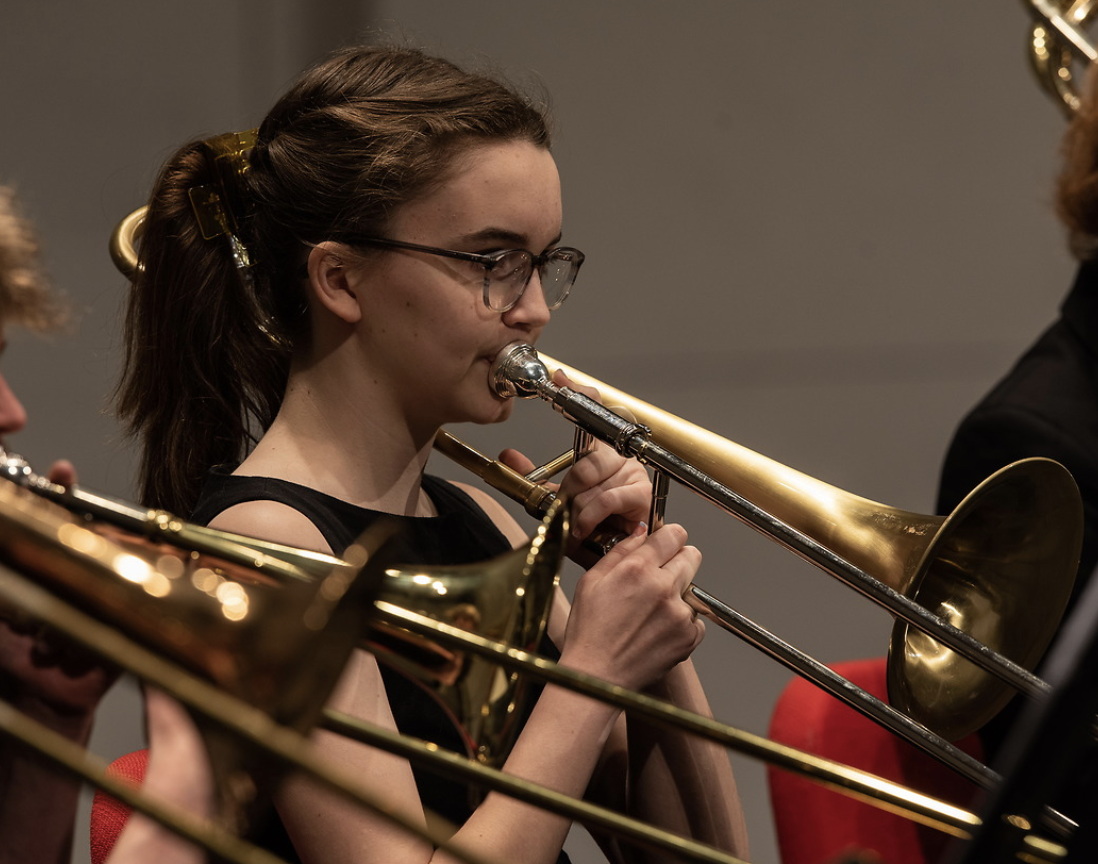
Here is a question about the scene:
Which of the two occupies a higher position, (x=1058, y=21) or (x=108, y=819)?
(x=1058, y=21)

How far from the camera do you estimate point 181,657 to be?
431 millimetres

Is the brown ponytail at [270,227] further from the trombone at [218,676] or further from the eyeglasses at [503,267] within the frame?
the trombone at [218,676]

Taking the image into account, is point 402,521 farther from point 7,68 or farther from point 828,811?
point 7,68

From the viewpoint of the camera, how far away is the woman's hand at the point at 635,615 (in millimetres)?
932

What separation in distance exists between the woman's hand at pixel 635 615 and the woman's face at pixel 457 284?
0.62 feet

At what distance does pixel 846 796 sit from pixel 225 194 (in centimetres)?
81

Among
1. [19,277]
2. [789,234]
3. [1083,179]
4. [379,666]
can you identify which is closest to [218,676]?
[19,277]

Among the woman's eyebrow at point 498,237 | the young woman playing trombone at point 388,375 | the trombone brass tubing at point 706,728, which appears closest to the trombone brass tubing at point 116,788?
the trombone brass tubing at point 706,728

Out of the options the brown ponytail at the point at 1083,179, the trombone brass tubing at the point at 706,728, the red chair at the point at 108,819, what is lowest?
the red chair at the point at 108,819

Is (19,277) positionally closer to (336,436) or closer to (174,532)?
(174,532)

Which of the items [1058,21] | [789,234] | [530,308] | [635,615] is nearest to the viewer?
[635,615]

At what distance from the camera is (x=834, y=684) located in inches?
40.1

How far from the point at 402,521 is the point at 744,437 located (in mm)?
1251

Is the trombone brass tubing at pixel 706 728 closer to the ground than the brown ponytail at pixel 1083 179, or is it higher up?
closer to the ground
